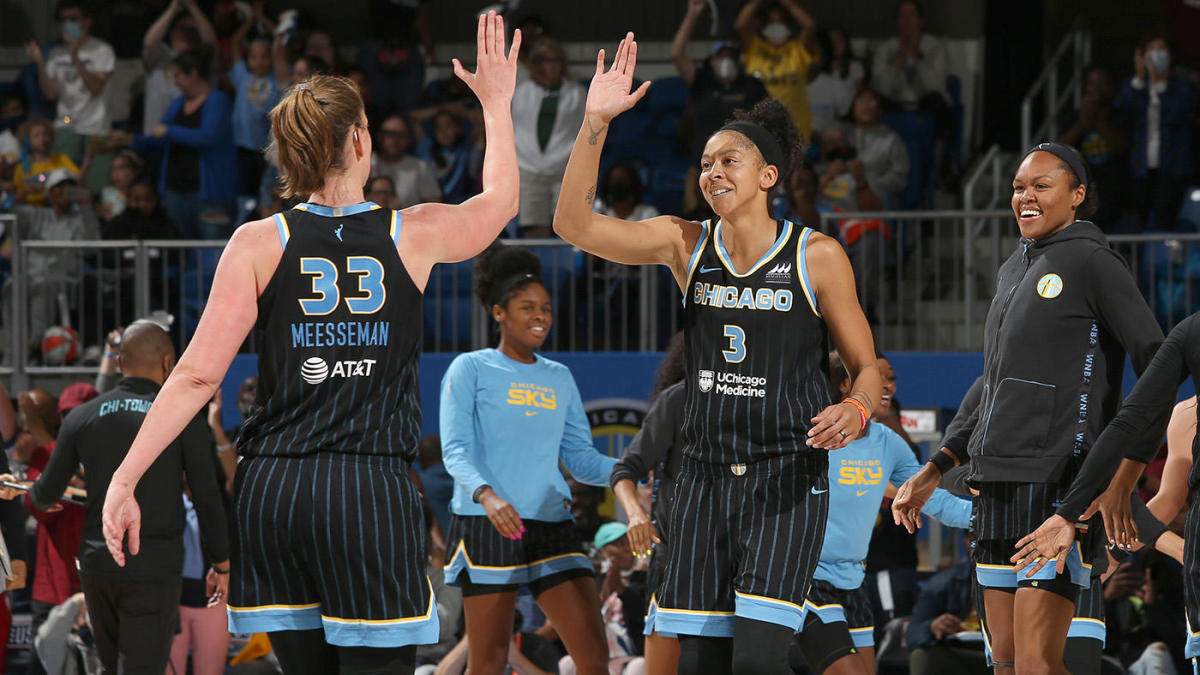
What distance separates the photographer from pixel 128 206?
39.2 feet

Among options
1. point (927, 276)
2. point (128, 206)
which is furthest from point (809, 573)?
point (128, 206)

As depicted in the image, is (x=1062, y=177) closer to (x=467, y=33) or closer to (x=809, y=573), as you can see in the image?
(x=809, y=573)

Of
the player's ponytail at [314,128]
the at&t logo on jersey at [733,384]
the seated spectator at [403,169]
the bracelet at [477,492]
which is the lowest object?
the bracelet at [477,492]

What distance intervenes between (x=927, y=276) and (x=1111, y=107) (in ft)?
7.55

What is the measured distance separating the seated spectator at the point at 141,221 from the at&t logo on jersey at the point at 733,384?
826 centimetres

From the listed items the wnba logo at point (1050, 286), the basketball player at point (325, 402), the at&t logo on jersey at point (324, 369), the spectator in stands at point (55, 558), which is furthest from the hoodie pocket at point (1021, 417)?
the spectator in stands at point (55, 558)

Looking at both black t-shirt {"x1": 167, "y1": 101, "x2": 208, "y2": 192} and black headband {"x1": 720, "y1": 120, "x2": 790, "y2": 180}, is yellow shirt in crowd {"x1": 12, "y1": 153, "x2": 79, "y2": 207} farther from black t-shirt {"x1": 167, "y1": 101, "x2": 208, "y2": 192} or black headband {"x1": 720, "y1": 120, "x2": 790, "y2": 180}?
black headband {"x1": 720, "y1": 120, "x2": 790, "y2": 180}

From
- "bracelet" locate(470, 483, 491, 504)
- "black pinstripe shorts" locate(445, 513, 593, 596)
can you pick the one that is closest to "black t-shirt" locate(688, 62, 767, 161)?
"black pinstripe shorts" locate(445, 513, 593, 596)

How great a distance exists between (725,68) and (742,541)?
8170 mm

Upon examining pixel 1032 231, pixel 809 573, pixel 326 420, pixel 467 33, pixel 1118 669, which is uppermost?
pixel 467 33

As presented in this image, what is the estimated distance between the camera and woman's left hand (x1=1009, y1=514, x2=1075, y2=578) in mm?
4383

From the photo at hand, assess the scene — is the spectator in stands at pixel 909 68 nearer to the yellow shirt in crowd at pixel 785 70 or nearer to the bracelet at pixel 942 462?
the yellow shirt in crowd at pixel 785 70

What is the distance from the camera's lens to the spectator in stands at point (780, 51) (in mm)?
12562

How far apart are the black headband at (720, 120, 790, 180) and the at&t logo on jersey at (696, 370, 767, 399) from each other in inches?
26.9
